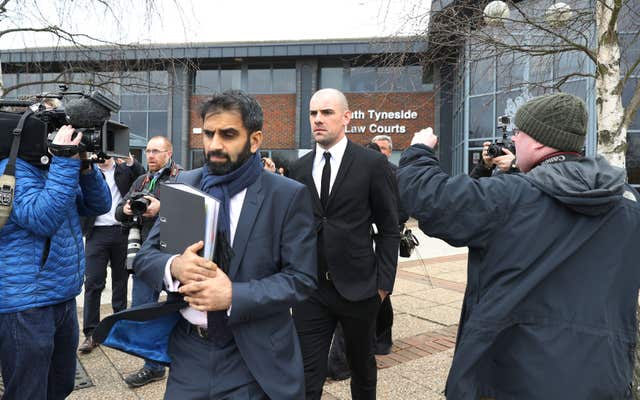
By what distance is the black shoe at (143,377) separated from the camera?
3.49 metres

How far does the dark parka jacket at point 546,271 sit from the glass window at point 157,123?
924 inches

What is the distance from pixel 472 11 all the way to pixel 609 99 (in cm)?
127

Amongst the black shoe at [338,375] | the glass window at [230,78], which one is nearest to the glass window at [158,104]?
the glass window at [230,78]

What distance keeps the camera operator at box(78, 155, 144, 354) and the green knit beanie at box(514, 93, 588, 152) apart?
373 cm

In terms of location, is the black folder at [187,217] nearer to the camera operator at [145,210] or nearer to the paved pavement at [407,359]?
the camera operator at [145,210]

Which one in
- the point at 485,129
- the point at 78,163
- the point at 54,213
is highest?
the point at 485,129

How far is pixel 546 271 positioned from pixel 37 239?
235cm

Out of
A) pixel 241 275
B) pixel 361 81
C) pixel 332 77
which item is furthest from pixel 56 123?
pixel 332 77

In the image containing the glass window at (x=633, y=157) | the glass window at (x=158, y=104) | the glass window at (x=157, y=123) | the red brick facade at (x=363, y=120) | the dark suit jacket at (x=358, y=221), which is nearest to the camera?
the dark suit jacket at (x=358, y=221)

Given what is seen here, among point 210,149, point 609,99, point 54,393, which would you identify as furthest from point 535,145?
point 54,393

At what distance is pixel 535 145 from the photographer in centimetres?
176

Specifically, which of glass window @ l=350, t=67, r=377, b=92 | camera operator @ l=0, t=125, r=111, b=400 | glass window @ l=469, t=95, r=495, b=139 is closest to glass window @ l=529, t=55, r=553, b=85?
camera operator @ l=0, t=125, r=111, b=400

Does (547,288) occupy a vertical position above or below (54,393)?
above

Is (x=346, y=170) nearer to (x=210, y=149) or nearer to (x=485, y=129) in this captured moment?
(x=210, y=149)
